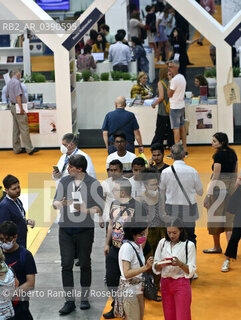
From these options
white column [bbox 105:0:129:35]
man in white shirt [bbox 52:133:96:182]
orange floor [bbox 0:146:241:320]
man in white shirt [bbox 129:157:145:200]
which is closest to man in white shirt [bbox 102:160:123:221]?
man in white shirt [bbox 129:157:145:200]

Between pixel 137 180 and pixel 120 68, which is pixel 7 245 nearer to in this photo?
pixel 137 180

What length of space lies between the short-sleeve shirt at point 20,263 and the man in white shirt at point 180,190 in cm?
216

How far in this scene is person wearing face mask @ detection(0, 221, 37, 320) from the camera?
234 inches

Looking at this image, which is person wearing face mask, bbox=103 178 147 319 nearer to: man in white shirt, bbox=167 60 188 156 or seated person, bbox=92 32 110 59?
man in white shirt, bbox=167 60 188 156

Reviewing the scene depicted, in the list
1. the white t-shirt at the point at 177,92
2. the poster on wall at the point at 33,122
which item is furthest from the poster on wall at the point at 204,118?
the poster on wall at the point at 33,122

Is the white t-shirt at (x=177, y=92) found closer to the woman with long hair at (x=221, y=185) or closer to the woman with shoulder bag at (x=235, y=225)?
the woman with long hair at (x=221, y=185)

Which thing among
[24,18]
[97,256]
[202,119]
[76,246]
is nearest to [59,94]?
[24,18]

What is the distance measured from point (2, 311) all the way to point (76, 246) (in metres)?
1.66

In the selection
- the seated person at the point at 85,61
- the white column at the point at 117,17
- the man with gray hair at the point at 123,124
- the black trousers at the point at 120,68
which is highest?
the white column at the point at 117,17

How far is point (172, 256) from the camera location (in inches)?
244

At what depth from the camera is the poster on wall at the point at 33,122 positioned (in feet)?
46.0

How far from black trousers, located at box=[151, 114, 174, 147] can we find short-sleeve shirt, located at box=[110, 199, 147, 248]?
627 centimetres

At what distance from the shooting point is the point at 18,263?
6.00 meters

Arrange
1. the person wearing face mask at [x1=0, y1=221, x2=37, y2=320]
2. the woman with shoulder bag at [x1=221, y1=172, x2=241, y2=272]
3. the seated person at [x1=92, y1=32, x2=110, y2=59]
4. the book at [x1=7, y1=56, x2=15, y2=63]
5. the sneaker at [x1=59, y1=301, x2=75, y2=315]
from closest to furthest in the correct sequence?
the person wearing face mask at [x1=0, y1=221, x2=37, y2=320]
the sneaker at [x1=59, y1=301, x2=75, y2=315]
the woman with shoulder bag at [x1=221, y1=172, x2=241, y2=272]
the book at [x1=7, y1=56, x2=15, y2=63]
the seated person at [x1=92, y1=32, x2=110, y2=59]
